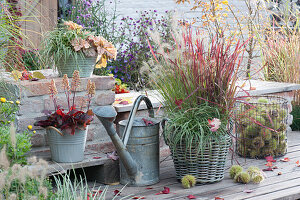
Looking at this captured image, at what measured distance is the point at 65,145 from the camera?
2.85 metres

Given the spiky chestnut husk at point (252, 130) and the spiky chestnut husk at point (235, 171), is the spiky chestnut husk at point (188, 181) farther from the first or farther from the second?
the spiky chestnut husk at point (252, 130)

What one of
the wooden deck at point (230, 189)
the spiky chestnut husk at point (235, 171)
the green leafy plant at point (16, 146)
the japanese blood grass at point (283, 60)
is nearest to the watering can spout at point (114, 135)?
the wooden deck at point (230, 189)

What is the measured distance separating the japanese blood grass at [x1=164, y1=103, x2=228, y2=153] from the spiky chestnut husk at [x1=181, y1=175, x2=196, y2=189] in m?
0.17

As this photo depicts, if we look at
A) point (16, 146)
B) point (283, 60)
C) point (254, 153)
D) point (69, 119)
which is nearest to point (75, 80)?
point (69, 119)

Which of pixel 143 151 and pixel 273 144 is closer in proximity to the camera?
pixel 143 151

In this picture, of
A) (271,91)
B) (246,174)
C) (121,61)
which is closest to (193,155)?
(246,174)

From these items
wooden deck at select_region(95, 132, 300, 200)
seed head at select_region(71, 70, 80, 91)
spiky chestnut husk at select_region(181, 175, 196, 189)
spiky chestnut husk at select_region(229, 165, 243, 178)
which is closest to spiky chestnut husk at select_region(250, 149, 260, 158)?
wooden deck at select_region(95, 132, 300, 200)

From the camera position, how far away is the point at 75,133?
284 centimetres

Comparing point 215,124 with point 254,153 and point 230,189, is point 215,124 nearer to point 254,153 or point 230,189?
point 230,189

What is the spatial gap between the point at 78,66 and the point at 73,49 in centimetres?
13

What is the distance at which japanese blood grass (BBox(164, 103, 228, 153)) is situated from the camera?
112 inches

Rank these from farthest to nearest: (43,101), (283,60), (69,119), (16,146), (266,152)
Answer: (283,60), (266,152), (43,101), (69,119), (16,146)

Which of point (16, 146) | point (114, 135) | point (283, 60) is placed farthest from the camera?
point (283, 60)

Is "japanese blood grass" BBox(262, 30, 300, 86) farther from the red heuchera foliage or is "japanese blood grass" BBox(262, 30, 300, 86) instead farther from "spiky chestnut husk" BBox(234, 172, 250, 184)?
the red heuchera foliage
